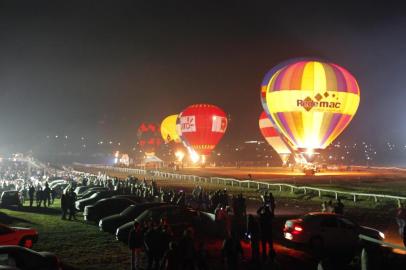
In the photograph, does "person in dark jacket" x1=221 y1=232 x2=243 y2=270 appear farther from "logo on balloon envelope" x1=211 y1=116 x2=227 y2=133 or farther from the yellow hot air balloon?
the yellow hot air balloon

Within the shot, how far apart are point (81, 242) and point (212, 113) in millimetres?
66279

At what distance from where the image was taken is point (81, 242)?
17.4 meters

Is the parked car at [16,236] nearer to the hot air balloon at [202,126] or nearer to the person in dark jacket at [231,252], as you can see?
the person in dark jacket at [231,252]

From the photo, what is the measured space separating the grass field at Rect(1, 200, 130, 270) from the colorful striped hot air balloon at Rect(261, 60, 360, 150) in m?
34.4

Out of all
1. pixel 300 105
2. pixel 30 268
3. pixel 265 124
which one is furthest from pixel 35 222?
pixel 265 124

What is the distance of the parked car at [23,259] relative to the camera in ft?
33.2

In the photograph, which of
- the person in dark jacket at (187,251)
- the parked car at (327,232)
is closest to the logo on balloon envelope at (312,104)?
the parked car at (327,232)

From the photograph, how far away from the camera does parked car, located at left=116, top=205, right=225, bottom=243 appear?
1667 centimetres

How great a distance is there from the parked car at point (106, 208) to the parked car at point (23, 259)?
1200 centimetres

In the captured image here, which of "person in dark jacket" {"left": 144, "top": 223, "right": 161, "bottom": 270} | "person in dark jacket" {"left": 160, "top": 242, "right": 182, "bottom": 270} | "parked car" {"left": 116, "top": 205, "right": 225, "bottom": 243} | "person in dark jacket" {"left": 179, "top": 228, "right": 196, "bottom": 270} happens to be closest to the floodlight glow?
"parked car" {"left": 116, "top": 205, "right": 225, "bottom": 243}

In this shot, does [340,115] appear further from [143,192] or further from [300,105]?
[143,192]

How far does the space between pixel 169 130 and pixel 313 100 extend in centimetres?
6885

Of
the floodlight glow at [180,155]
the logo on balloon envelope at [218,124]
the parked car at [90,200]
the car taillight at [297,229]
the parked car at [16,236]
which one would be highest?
the logo on balloon envelope at [218,124]

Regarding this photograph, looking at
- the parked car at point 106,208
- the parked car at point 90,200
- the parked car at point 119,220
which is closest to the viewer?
the parked car at point 119,220
